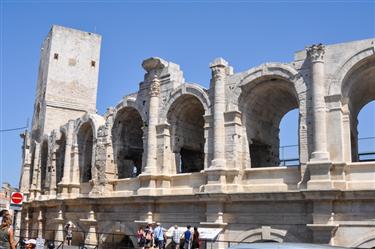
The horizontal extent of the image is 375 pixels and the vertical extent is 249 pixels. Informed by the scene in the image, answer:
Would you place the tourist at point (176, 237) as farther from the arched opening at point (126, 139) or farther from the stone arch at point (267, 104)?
the arched opening at point (126, 139)

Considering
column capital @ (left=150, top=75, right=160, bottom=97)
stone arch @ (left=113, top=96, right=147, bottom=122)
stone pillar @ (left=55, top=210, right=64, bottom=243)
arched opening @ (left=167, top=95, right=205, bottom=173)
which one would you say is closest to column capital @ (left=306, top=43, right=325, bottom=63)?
arched opening @ (left=167, top=95, right=205, bottom=173)

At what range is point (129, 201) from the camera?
18609 mm

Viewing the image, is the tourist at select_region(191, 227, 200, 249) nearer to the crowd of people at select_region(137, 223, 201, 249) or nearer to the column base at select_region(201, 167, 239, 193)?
the crowd of people at select_region(137, 223, 201, 249)

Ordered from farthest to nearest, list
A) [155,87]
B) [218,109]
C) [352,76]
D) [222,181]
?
[155,87]
[218,109]
[222,181]
[352,76]

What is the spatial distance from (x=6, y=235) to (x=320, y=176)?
9385mm

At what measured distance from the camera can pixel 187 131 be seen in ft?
63.9

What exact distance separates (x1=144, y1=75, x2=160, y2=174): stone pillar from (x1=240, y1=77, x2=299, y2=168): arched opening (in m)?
3.89

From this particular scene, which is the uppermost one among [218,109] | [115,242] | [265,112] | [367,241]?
[265,112]

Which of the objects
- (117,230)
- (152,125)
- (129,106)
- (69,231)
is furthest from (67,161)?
(152,125)

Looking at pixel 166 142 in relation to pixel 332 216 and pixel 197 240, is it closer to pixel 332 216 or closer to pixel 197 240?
pixel 197 240

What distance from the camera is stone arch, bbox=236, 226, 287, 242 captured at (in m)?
14.5

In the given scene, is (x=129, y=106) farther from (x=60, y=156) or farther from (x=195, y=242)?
(x=195, y=242)

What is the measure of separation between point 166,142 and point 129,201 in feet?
9.34

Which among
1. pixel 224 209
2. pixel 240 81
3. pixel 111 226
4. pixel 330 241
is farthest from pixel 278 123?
pixel 111 226
